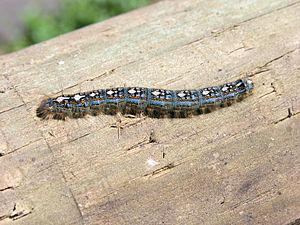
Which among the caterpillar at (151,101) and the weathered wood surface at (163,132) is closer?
the weathered wood surface at (163,132)

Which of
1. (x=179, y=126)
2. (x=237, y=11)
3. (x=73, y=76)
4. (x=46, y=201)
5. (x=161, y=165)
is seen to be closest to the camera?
(x=46, y=201)

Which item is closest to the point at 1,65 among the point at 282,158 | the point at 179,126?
the point at 179,126

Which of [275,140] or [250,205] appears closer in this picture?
[250,205]

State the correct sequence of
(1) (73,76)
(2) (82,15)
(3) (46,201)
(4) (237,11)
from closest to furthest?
(3) (46,201)
(1) (73,76)
(4) (237,11)
(2) (82,15)

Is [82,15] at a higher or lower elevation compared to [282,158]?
higher

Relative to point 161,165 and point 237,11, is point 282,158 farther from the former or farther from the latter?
point 237,11
